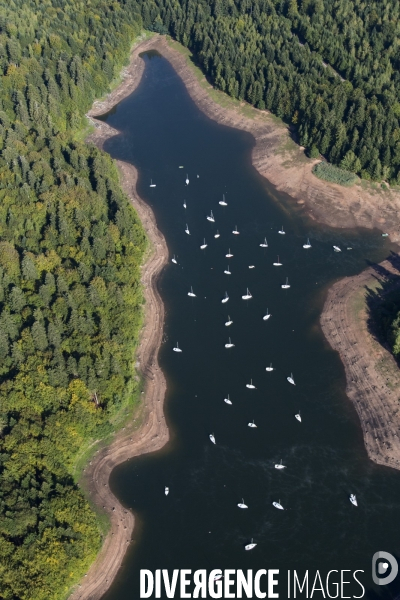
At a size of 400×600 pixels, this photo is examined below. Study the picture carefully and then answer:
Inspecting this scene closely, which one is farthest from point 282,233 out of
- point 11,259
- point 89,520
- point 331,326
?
point 89,520

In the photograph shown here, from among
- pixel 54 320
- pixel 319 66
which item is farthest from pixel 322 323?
pixel 319 66

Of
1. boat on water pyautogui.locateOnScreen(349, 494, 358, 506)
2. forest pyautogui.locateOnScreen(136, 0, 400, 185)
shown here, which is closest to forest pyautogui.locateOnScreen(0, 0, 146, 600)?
boat on water pyautogui.locateOnScreen(349, 494, 358, 506)

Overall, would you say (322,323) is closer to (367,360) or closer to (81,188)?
(367,360)

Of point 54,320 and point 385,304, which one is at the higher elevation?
point 385,304

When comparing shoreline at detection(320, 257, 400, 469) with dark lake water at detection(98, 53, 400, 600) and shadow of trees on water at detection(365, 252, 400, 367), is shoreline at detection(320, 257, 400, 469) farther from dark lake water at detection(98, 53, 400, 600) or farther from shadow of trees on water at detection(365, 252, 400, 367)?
dark lake water at detection(98, 53, 400, 600)

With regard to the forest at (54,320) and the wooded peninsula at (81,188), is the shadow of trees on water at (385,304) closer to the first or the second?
the wooded peninsula at (81,188)

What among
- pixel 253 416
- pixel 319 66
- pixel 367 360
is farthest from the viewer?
pixel 319 66
